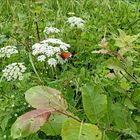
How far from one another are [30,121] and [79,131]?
15 centimetres

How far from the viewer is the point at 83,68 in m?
2.42

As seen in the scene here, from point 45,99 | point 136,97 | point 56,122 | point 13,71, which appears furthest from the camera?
point 13,71

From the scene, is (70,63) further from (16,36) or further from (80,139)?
(80,139)

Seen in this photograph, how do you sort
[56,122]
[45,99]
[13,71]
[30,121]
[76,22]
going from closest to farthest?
[30,121] < [45,99] < [56,122] < [13,71] < [76,22]

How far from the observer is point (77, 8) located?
377 centimetres

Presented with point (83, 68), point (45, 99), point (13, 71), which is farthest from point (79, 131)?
point (83, 68)

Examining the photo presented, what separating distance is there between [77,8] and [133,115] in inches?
79.6

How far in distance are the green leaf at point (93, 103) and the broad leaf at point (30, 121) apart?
0.61 ft

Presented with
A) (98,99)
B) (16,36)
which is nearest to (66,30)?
(16,36)

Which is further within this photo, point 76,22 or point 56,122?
point 76,22

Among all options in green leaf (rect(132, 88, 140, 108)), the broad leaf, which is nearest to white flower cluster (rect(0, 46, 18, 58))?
green leaf (rect(132, 88, 140, 108))

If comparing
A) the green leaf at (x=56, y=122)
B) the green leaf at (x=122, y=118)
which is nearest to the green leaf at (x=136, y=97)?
the green leaf at (x=122, y=118)

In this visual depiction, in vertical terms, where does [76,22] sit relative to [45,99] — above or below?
below

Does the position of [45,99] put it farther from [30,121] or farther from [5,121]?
[5,121]
